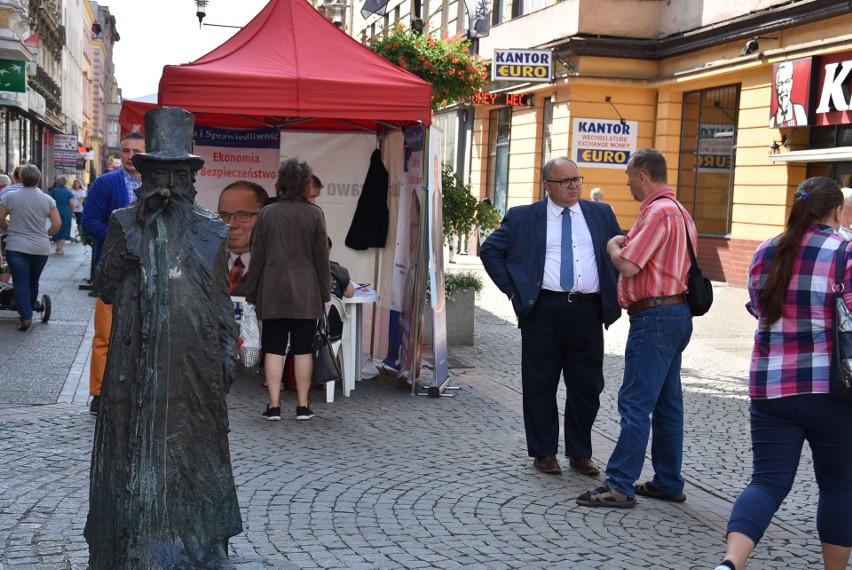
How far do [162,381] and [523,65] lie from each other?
18443 millimetres

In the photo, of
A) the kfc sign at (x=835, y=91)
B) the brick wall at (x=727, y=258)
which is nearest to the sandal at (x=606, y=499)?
the kfc sign at (x=835, y=91)

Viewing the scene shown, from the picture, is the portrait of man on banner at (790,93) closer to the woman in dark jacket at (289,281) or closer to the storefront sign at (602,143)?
→ the storefront sign at (602,143)

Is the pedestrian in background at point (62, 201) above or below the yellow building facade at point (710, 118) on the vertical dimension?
below

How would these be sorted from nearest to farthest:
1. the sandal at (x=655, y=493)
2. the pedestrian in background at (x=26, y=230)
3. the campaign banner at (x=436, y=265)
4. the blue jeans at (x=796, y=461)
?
1. the blue jeans at (x=796, y=461)
2. the sandal at (x=655, y=493)
3. the campaign banner at (x=436, y=265)
4. the pedestrian in background at (x=26, y=230)

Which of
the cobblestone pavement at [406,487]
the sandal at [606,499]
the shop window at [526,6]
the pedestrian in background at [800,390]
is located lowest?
the cobblestone pavement at [406,487]

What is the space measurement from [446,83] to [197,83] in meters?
4.87

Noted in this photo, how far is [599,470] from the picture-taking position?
669 cm

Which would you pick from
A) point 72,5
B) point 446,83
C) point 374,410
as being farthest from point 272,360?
point 72,5

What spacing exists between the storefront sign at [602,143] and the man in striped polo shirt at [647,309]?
29.0ft

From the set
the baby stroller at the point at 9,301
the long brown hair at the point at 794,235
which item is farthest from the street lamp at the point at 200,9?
the long brown hair at the point at 794,235

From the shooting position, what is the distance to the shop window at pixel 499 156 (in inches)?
1197

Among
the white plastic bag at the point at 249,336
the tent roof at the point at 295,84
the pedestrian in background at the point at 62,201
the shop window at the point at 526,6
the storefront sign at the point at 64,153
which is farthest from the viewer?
the storefront sign at the point at 64,153

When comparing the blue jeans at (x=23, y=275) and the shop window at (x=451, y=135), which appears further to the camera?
the shop window at (x=451, y=135)

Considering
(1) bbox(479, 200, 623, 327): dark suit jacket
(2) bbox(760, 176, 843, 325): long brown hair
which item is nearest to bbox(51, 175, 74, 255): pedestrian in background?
(1) bbox(479, 200, 623, 327): dark suit jacket
